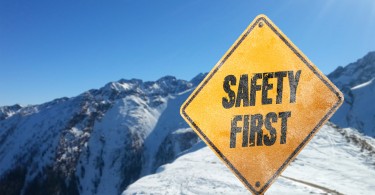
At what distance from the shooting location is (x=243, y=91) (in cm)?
382

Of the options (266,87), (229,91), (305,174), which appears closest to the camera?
(266,87)

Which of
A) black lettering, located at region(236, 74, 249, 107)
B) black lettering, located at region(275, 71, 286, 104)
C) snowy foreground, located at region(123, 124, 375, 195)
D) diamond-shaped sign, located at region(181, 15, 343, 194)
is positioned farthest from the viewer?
snowy foreground, located at region(123, 124, 375, 195)

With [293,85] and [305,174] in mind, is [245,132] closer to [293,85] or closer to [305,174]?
[293,85]

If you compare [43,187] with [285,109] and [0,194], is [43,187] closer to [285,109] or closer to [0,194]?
[0,194]

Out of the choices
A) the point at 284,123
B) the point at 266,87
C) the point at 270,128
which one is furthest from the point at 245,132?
the point at 266,87

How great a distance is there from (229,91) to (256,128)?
19.0 inches

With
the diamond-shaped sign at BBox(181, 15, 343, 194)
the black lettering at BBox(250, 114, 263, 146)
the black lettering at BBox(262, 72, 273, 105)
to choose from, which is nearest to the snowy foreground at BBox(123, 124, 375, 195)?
the diamond-shaped sign at BBox(181, 15, 343, 194)

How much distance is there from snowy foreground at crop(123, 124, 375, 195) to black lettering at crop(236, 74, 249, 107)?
11.9 m

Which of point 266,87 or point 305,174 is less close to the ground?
point 266,87

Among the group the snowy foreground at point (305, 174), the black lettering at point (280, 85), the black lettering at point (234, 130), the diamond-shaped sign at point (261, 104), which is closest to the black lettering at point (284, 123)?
the diamond-shaped sign at point (261, 104)

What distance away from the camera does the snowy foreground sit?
16031 mm

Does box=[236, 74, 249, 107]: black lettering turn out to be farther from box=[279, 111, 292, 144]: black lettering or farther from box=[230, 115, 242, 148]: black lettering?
box=[279, 111, 292, 144]: black lettering

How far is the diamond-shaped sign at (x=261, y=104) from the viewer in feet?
11.7

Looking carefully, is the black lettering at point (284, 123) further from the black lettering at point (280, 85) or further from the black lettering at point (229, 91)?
the black lettering at point (229, 91)
